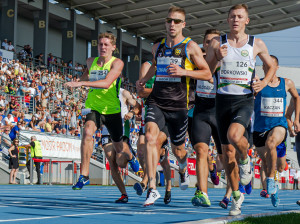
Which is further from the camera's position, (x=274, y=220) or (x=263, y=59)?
(x=263, y=59)

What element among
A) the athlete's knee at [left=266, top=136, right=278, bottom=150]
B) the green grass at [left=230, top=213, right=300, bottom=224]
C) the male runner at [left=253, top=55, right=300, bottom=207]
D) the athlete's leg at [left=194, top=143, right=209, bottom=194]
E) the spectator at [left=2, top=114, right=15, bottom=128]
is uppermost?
the spectator at [left=2, top=114, right=15, bottom=128]

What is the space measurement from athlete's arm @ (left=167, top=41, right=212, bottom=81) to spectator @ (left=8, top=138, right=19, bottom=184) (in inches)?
514

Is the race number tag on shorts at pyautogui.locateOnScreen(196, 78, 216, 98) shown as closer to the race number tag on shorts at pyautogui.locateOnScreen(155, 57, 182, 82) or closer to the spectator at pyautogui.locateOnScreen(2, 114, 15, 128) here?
the race number tag on shorts at pyautogui.locateOnScreen(155, 57, 182, 82)

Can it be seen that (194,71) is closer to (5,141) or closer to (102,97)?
(102,97)

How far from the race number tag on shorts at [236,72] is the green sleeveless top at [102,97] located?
247cm

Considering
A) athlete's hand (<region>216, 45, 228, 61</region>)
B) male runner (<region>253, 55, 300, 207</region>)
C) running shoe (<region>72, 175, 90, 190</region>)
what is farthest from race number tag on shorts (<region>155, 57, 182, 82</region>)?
male runner (<region>253, 55, 300, 207</region>)

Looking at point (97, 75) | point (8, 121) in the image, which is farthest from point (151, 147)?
point (8, 121)

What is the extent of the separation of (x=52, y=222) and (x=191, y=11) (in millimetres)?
38209

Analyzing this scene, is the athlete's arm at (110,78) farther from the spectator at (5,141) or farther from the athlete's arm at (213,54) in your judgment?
the spectator at (5,141)

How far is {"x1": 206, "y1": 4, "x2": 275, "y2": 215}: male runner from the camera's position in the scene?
697 cm

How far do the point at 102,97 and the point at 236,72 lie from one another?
8.78ft

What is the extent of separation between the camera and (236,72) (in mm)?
7004

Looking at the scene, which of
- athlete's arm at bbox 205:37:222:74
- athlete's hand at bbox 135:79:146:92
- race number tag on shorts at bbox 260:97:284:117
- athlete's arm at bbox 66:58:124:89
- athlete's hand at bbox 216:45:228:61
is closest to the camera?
athlete's hand at bbox 216:45:228:61

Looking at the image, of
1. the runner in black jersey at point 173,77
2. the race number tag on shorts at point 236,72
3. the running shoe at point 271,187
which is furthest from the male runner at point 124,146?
the race number tag on shorts at point 236,72
